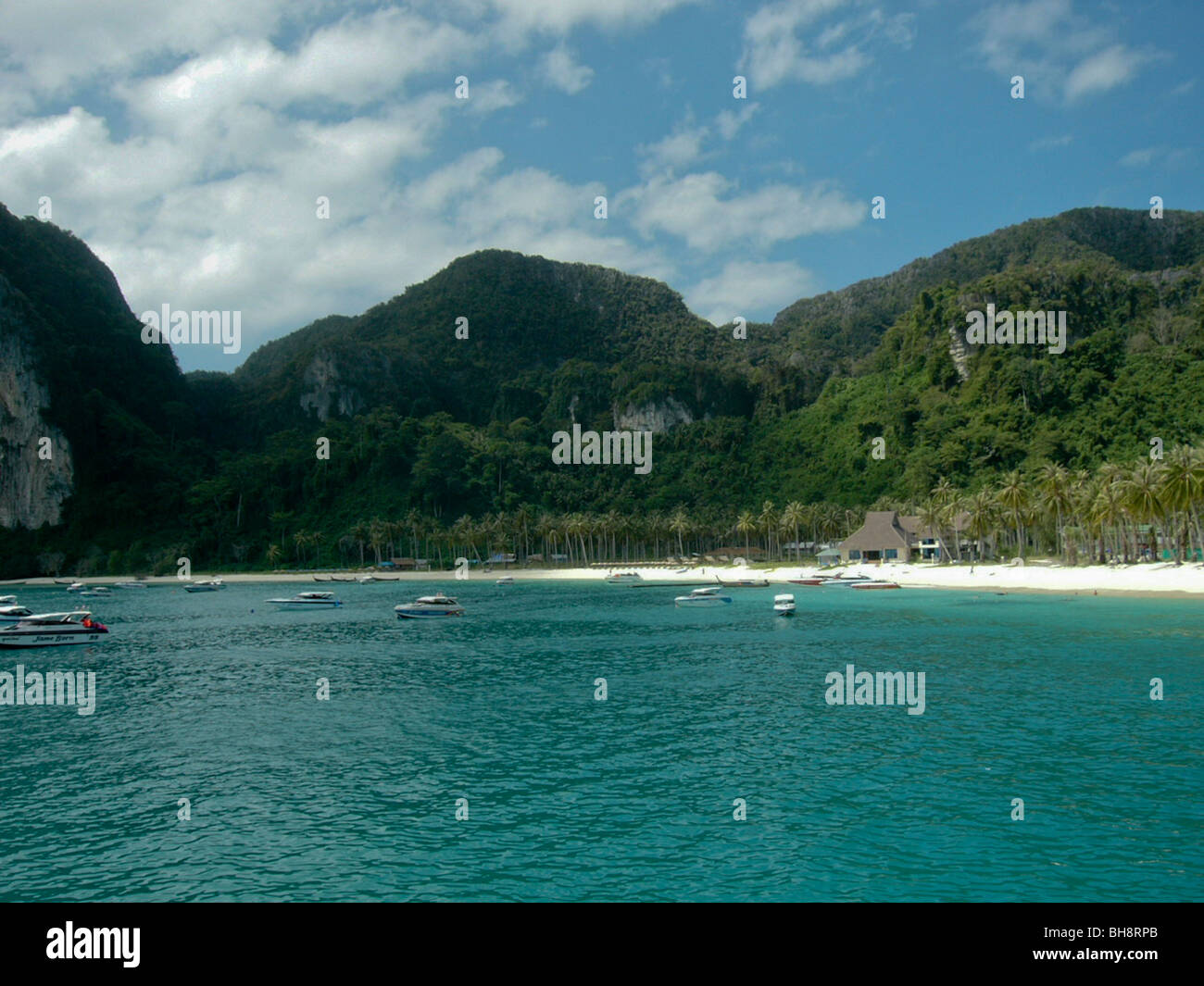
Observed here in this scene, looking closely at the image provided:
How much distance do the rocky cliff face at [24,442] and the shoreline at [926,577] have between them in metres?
25.4

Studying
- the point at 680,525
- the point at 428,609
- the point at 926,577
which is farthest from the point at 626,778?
the point at 680,525

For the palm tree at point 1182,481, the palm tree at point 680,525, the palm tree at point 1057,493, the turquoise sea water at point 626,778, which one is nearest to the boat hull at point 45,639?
the turquoise sea water at point 626,778

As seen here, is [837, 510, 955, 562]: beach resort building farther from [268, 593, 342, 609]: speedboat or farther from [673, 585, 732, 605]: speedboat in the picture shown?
[268, 593, 342, 609]: speedboat

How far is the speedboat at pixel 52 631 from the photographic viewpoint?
57.1 meters

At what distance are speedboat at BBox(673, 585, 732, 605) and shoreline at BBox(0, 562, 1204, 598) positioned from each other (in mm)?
21829

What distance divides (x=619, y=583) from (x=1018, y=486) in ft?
182

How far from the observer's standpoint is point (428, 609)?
76875mm

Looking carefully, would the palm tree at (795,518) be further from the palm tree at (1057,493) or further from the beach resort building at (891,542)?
the palm tree at (1057,493)

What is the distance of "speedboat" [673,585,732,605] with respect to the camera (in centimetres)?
8172

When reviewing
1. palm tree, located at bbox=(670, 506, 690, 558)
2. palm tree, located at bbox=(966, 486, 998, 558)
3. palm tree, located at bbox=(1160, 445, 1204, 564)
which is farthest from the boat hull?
palm tree, located at bbox=(670, 506, 690, 558)
